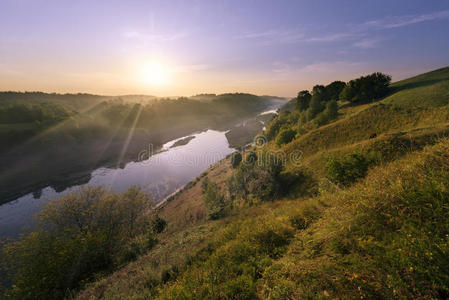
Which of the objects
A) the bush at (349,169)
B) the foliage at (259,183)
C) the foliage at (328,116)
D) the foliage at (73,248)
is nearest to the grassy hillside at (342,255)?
the foliage at (73,248)

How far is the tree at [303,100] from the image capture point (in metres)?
53.5

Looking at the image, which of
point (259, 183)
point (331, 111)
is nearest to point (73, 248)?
point (259, 183)

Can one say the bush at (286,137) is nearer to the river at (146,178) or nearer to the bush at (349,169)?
the bush at (349,169)

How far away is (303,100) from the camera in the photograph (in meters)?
54.2

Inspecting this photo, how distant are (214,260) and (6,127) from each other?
87.6 meters

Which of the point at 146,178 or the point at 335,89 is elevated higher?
the point at 335,89

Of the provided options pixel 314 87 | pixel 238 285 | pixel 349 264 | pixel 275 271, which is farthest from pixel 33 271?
pixel 314 87

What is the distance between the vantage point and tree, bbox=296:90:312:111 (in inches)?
2107

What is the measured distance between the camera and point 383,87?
1544 inches

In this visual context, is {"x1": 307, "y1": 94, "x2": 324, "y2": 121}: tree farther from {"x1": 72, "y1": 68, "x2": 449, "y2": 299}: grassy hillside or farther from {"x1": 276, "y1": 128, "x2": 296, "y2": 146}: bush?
{"x1": 72, "y1": 68, "x2": 449, "y2": 299}: grassy hillside

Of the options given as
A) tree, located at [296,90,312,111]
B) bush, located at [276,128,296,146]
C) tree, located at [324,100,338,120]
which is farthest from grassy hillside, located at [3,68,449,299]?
tree, located at [296,90,312,111]

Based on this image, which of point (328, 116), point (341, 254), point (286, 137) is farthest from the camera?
point (328, 116)

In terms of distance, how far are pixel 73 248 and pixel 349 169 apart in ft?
65.9

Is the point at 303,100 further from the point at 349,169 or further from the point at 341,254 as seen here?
the point at 341,254
